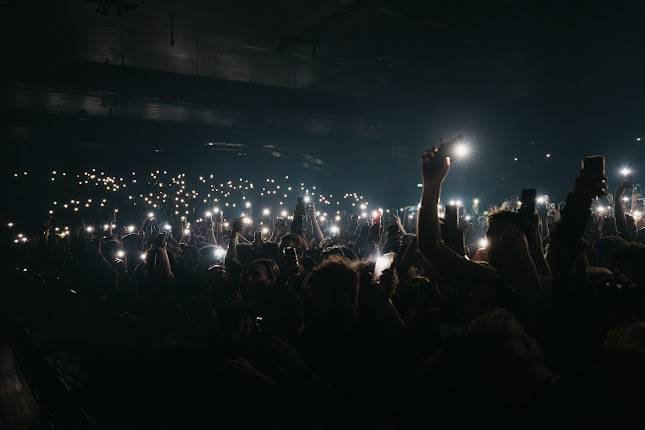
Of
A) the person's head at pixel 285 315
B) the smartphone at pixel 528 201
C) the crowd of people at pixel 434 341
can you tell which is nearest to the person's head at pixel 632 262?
the crowd of people at pixel 434 341

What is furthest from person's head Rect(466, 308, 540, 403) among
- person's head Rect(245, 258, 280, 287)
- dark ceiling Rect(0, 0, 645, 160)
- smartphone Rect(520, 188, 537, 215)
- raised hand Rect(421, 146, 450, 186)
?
dark ceiling Rect(0, 0, 645, 160)

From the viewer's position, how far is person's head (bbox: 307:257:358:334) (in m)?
2.56

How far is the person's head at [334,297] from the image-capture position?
2562 millimetres

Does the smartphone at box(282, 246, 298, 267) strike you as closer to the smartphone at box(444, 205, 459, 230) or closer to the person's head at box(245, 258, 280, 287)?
the person's head at box(245, 258, 280, 287)

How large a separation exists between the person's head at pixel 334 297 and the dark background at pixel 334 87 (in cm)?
886

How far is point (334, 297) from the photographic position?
2.61 meters

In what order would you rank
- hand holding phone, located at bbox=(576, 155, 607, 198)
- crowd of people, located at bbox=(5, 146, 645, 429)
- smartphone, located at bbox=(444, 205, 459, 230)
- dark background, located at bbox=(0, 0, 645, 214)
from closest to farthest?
crowd of people, located at bbox=(5, 146, 645, 429) → hand holding phone, located at bbox=(576, 155, 607, 198) → smartphone, located at bbox=(444, 205, 459, 230) → dark background, located at bbox=(0, 0, 645, 214)

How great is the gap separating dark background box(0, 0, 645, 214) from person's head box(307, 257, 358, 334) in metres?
8.86

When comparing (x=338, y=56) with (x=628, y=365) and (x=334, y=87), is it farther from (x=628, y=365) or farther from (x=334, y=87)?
(x=628, y=365)

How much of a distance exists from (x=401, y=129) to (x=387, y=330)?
756 inches

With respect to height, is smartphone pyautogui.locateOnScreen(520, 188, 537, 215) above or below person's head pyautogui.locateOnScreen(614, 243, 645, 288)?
above

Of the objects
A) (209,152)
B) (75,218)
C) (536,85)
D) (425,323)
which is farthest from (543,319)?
(209,152)

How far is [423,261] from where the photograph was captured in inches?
193

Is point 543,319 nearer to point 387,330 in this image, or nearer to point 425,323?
point 425,323
